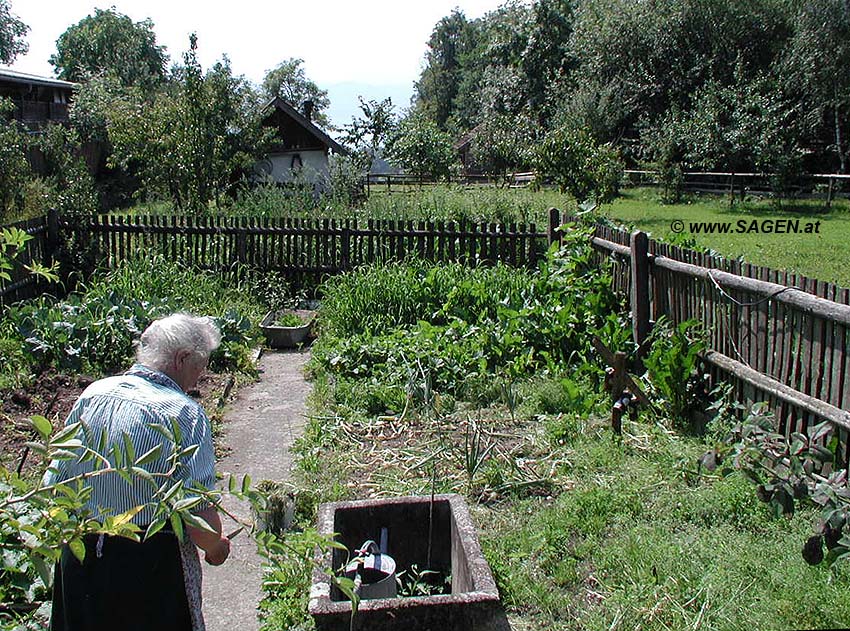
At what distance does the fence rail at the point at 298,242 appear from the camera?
37.6 ft

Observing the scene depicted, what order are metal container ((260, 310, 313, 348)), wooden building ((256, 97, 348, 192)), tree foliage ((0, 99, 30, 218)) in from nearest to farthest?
metal container ((260, 310, 313, 348))
tree foliage ((0, 99, 30, 218))
wooden building ((256, 97, 348, 192))

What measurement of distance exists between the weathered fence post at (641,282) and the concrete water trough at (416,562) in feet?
11.0

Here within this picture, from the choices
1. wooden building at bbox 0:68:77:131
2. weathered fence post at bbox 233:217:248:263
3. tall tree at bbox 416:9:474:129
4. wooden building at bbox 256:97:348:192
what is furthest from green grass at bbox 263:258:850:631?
tall tree at bbox 416:9:474:129

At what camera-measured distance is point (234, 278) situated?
1167 cm

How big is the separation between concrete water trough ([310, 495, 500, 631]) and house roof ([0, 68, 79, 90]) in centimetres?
3962

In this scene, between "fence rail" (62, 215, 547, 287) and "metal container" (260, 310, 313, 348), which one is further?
"fence rail" (62, 215, 547, 287)

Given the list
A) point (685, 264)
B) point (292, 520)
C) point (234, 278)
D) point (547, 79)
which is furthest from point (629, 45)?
point (292, 520)

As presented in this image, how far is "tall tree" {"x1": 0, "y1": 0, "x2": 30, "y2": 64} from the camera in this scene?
67500 millimetres

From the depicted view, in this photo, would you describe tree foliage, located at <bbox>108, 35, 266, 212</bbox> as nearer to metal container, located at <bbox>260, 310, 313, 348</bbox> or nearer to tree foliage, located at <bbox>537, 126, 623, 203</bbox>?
metal container, located at <bbox>260, 310, 313, 348</bbox>

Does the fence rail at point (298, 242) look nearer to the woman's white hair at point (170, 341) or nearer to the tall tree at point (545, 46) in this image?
the woman's white hair at point (170, 341)

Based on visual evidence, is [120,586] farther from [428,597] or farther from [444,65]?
[444,65]

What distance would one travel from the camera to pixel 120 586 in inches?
103

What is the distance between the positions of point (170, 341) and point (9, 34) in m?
78.2

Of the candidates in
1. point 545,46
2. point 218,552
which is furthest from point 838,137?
point 218,552
